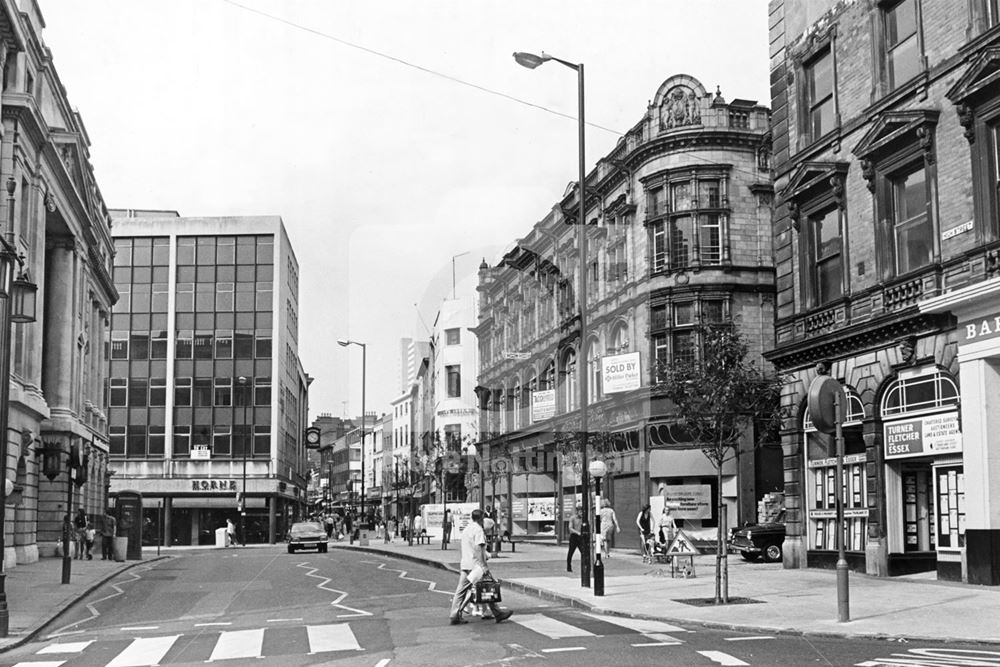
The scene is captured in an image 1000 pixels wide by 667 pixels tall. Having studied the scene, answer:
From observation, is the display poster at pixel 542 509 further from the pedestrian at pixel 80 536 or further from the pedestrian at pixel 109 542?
the pedestrian at pixel 80 536

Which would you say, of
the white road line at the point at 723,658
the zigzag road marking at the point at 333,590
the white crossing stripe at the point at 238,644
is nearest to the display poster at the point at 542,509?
the zigzag road marking at the point at 333,590

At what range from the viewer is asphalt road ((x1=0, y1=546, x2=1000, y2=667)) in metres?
12.5

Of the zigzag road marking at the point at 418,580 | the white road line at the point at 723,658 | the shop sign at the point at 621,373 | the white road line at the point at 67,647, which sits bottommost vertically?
the zigzag road marking at the point at 418,580

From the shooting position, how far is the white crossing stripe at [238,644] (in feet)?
45.1

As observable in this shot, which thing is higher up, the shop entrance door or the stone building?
the stone building

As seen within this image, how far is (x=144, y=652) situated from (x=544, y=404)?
37.0m

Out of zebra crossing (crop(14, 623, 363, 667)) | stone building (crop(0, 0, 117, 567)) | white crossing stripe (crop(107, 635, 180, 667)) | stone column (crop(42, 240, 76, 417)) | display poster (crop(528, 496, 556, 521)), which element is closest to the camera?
white crossing stripe (crop(107, 635, 180, 667))

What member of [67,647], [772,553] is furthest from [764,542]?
[67,647]

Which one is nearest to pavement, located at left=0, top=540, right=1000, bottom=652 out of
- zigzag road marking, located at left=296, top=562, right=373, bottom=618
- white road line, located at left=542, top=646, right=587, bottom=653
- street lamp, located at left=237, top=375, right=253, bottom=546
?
white road line, located at left=542, top=646, right=587, bottom=653

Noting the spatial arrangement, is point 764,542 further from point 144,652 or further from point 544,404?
point 544,404

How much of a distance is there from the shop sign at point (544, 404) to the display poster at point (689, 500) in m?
11.8

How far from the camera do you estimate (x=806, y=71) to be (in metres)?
27.2

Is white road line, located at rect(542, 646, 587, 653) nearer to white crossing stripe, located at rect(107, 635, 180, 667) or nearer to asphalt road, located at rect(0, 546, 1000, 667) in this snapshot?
asphalt road, located at rect(0, 546, 1000, 667)

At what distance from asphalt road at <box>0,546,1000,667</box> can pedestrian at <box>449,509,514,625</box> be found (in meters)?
0.24
